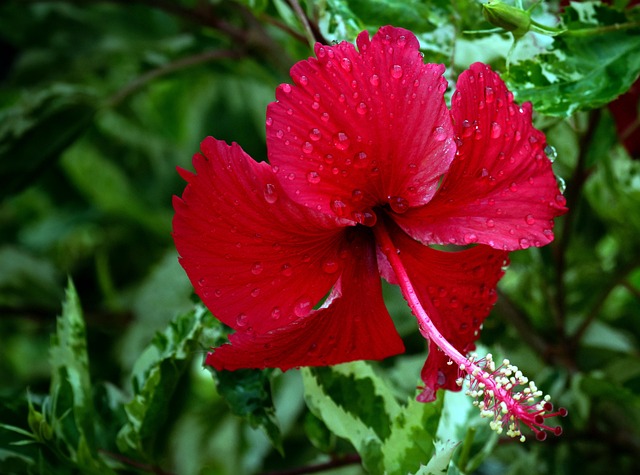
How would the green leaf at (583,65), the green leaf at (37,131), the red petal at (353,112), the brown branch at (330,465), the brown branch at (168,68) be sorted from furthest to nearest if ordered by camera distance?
the brown branch at (168,68)
the green leaf at (37,131)
the brown branch at (330,465)
the green leaf at (583,65)
the red petal at (353,112)

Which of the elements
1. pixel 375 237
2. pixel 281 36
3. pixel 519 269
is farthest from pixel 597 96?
pixel 281 36

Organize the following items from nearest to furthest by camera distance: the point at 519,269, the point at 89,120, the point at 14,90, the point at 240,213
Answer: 1. the point at 240,213
2. the point at 89,120
3. the point at 519,269
4. the point at 14,90

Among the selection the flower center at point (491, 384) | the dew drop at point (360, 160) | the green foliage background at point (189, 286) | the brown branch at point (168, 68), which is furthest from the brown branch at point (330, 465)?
the brown branch at point (168, 68)

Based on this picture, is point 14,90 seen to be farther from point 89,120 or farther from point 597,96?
point 597,96

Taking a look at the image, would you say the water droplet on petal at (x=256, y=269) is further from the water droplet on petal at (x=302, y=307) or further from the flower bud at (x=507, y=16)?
the flower bud at (x=507, y=16)

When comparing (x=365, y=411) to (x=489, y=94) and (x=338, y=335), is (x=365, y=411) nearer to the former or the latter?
(x=338, y=335)

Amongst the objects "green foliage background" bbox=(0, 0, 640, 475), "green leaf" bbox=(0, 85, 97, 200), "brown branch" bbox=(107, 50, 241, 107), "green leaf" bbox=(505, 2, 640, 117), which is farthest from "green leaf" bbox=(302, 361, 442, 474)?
"brown branch" bbox=(107, 50, 241, 107)
